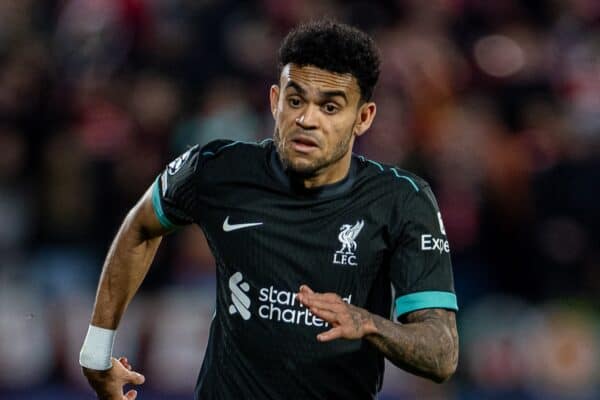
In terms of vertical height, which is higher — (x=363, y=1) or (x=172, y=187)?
(x=363, y=1)

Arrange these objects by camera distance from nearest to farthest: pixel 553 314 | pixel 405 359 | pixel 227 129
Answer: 1. pixel 405 359
2. pixel 553 314
3. pixel 227 129

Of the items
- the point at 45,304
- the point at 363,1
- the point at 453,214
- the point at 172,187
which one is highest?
the point at 363,1

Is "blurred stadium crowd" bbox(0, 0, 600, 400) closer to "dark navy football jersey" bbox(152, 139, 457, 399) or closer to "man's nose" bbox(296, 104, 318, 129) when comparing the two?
"dark navy football jersey" bbox(152, 139, 457, 399)

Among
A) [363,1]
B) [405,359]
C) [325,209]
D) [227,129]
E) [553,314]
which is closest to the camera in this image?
[405,359]

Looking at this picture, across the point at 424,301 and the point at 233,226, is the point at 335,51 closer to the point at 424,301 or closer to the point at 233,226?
the point at 233,226

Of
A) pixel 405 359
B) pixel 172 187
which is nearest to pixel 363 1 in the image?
pixel 172 187

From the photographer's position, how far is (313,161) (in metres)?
4.30

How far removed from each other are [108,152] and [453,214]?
8.55 ft

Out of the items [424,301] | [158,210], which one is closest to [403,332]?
[424,301]

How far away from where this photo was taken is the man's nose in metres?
4.24

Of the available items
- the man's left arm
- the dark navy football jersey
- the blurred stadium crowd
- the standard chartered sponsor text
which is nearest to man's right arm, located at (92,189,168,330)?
the dark navy football jersey

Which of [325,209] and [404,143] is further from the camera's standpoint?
[404,143]

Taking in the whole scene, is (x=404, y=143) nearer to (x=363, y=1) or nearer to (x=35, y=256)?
(x=363, y=1)

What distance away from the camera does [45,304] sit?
28.3ft
